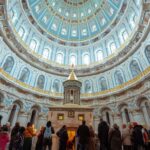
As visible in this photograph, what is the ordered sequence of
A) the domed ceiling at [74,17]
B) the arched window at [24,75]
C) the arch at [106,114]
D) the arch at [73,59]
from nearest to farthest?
the arch at [106,114] → the arched window at [24,75] → the arch at [73,59] → the domed ceiling at [74,17]

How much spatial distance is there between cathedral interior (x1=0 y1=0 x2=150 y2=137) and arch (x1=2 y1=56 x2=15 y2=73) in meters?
0.12

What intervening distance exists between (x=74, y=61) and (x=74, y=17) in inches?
447

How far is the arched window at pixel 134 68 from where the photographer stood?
55.9ft

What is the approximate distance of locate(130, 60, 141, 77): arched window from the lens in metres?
17.0

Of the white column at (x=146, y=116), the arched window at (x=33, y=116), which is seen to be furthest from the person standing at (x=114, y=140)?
the arched window at (x=33, y=116)

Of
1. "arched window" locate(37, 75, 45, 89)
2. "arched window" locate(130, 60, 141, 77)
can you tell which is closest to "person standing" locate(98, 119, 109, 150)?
"arched window" locate(130, 60, 141, 77)

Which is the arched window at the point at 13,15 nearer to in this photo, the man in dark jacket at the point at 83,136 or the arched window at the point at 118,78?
the arched window at the point at 118,78

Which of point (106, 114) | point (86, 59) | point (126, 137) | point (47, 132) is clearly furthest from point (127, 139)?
point (86, 59)

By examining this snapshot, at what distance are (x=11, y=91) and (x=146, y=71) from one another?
14.6m

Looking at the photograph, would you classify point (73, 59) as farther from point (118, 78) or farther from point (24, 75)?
point (24, 75)

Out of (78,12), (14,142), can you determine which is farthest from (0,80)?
(78,12)

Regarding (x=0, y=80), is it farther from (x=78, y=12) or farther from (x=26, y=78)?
(x=78, y=12)

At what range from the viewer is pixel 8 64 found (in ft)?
57.4

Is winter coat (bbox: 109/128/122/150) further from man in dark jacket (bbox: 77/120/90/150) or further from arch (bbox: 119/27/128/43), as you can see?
arch (bbox: 119/27/128/43)
